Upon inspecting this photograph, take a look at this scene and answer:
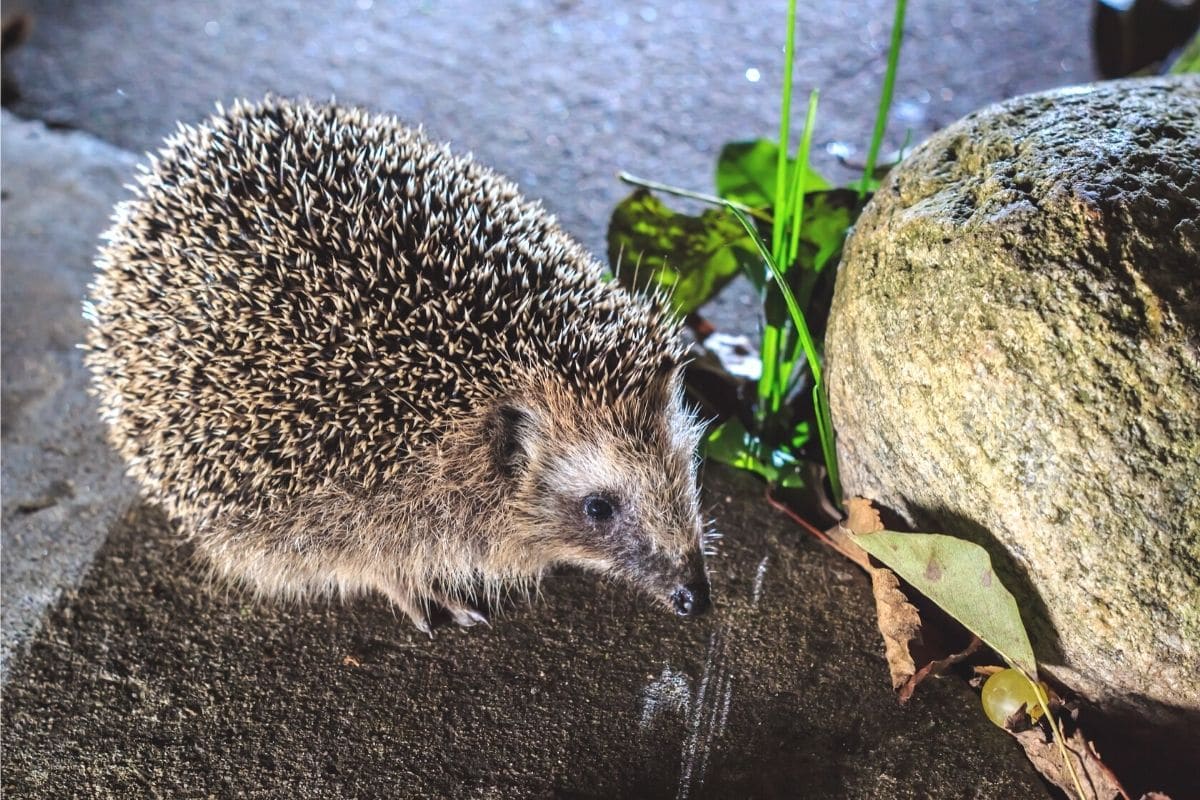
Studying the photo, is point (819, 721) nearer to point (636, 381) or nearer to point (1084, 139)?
point (636, 381)

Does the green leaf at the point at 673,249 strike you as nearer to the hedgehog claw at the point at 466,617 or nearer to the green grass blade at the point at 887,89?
the green grass blade at the point at 887,89

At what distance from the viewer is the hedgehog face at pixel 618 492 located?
8.34ft

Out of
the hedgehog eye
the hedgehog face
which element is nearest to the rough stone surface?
the hedgehog face

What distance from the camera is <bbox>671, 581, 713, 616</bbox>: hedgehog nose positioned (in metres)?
2.50

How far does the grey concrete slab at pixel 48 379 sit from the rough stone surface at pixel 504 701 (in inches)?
6.7

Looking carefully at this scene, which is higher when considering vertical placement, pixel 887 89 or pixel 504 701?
→ pixel 887 89

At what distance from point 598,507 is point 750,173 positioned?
4.00 ft

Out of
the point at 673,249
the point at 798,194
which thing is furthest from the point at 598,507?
the point at 798,194

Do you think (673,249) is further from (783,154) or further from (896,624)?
(896,624)

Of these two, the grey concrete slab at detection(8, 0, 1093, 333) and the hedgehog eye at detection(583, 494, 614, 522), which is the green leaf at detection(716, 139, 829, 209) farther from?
the grey concrete slab at detection(8, 0, 1093, 333)

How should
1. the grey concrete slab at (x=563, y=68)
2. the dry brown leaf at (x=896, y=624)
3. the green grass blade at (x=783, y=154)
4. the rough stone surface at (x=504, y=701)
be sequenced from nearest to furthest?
the rough stone surface at (x=504, y=701), the dry brown leaf at (x=896, y=624), the green grass blade at (x=783, y=154), the grey concrete slab at (x=563, y=68)

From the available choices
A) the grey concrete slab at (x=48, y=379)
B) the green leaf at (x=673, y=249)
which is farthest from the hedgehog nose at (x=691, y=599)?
the grey concrete slab at (x=48, y=379)

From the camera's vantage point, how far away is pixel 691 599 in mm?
2506

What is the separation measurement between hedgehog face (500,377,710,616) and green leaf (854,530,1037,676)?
0.58 meters
